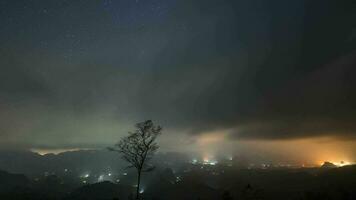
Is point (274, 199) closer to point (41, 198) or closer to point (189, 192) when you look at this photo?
point (189, 192)

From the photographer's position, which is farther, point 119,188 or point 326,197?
point 119,188

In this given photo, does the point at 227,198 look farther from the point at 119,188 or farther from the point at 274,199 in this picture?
the point at 119,188

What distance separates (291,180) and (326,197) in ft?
266

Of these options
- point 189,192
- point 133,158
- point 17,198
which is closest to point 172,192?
point 189,192

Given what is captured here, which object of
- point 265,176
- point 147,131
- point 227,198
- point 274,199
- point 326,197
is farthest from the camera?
point 265,176

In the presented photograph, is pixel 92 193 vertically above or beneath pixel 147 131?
beneath

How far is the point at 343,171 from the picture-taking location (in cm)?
16062

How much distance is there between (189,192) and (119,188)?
5557 cm

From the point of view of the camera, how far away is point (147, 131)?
51.2 metres

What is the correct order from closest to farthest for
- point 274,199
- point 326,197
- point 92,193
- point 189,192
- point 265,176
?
point 326,197 < point 274,199 < point 189,192 < point 92,193 < point 265,176

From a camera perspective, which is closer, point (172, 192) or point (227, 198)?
point (227, 198)

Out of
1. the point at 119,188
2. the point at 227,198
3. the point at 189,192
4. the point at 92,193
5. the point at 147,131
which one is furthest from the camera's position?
the point at 119,188

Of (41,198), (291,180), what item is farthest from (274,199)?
(41,198)

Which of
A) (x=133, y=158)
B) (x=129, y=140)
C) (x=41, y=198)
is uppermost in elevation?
(x=129, y=140)
